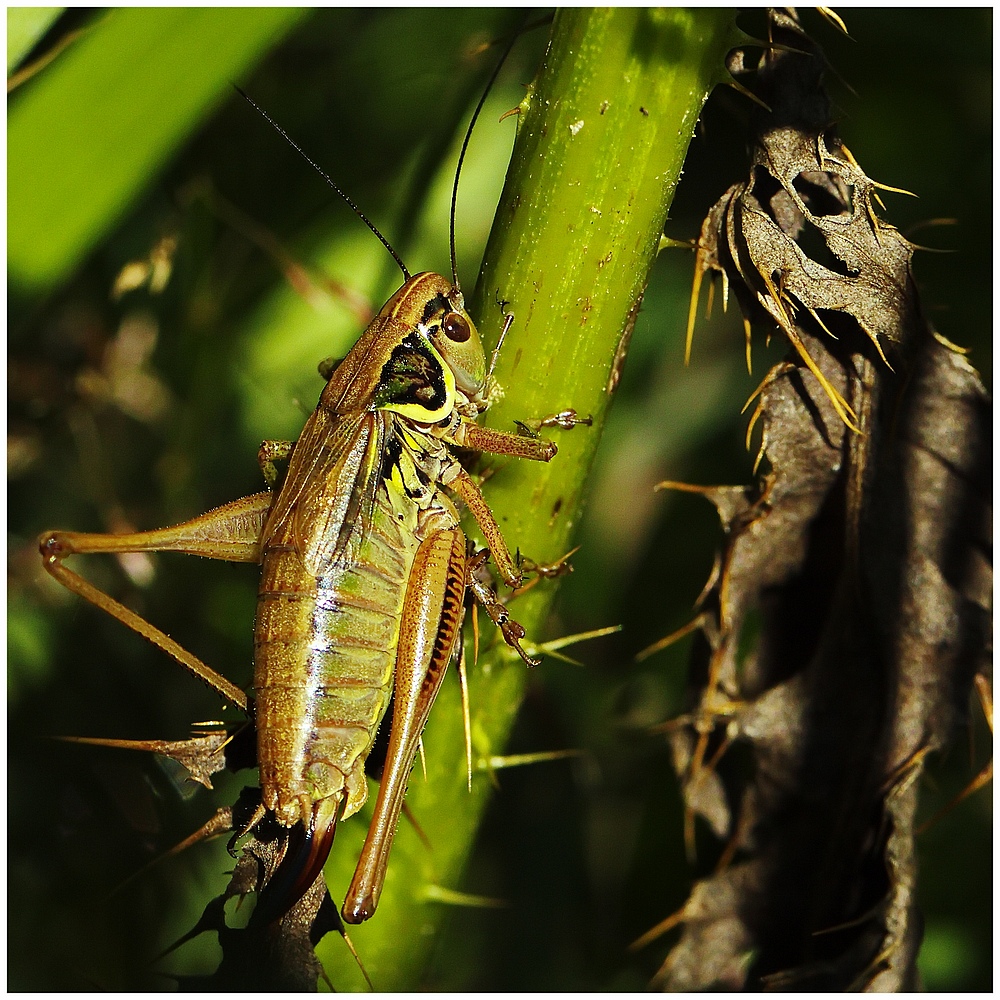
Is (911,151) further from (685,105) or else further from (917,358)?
(685,105)

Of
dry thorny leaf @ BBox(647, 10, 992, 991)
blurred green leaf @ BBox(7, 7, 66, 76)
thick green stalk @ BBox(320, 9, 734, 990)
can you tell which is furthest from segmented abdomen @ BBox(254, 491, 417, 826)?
blurred green leaf @ BBox(7, 7, 66, 76)

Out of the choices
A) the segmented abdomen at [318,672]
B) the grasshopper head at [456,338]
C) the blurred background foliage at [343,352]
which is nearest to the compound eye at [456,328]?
the grasshopper head at [456,338]

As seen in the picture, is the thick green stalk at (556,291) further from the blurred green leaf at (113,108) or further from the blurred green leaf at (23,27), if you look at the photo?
the blurred green leaf at (23,27)

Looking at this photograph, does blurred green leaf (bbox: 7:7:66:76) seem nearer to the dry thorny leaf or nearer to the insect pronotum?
the insect pronotum

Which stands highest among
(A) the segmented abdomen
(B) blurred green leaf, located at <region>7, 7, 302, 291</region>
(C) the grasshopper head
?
(B) blurred green leaf, located at <region>7, 7, 302, 291</region>

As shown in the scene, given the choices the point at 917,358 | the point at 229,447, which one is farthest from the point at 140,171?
the point at 917,358

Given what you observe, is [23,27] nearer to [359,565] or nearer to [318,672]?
[359,565]
